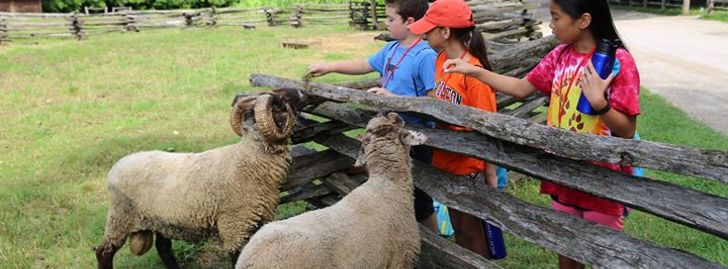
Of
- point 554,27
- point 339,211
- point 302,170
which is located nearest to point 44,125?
point 302,170

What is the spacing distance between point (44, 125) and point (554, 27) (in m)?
8.64

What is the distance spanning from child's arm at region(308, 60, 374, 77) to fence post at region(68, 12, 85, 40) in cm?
2197

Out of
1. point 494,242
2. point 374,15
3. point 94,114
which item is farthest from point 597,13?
point 374,15

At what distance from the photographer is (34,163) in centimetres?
749

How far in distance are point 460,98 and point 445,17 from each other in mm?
471

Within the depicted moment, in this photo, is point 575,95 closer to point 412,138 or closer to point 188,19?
point 412,138

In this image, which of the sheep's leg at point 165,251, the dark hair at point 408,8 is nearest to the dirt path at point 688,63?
the dark hair at point 408,8

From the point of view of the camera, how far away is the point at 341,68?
445 cm

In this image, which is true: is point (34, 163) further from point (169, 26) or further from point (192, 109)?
point (169, 26)

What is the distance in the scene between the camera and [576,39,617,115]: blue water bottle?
279 cm

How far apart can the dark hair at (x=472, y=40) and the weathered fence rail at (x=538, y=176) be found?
1.78 feet

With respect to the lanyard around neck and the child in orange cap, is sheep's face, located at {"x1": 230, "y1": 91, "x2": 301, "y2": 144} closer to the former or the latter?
the lanyard around neck

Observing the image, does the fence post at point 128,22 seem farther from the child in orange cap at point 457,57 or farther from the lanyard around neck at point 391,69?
the child in orange cap at point 457,57

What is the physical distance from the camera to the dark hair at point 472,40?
12.2ft
